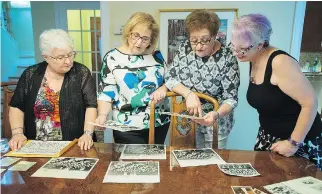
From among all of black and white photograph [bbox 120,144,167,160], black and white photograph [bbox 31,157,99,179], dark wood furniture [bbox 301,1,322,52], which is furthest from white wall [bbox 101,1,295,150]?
black and white photograph [bbox 31,157,99,179]

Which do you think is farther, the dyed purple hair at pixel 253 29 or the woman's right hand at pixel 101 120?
the woman's right hand at pixel 101 120

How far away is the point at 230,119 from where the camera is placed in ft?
5.34

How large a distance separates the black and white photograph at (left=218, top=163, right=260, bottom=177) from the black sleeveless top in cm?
31

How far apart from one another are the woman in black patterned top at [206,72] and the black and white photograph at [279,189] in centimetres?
46

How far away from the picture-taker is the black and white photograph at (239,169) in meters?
1.01

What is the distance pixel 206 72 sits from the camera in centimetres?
148

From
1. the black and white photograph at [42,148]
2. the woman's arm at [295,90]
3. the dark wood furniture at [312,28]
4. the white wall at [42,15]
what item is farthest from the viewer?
the white wall at [42,15]

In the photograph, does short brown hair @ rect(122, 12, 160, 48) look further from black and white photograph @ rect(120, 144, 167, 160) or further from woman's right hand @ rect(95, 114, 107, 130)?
black and white photograph @ rect(120, 144, 167, 160)

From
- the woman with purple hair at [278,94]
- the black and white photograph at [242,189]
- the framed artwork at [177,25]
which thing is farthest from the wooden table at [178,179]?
the framed artwork at [177,25]

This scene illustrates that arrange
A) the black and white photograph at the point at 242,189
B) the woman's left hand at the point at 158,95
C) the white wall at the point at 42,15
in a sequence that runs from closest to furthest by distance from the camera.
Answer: the black and white photograph at the point at 242,189 < the woman's left hand at the point at 158,95 < the white wall at the point at 42,15

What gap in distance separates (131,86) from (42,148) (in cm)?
58

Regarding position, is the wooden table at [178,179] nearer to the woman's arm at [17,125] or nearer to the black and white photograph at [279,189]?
the black and white photograph at [279,189]

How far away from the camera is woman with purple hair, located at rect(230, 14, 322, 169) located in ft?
3.63

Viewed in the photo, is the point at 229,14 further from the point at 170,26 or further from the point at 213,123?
the point at 213,123
